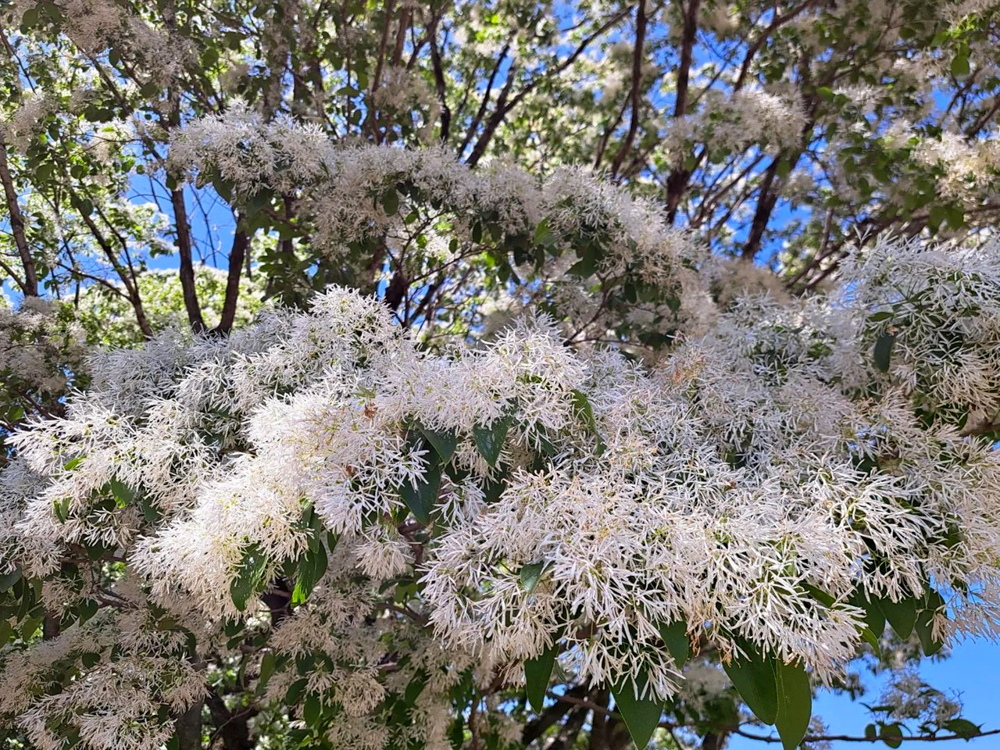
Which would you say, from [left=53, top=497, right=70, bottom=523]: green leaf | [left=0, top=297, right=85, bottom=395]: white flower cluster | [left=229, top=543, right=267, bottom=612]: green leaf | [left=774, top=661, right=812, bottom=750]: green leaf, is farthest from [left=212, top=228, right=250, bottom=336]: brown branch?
[left=774, top=661, right=812, bottom=750]: green leaf

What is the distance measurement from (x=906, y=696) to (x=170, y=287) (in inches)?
174

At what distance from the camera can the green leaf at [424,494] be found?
1.47 meters

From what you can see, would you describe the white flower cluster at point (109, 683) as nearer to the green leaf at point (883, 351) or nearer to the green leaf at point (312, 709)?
the green leaf at point (312, 709)

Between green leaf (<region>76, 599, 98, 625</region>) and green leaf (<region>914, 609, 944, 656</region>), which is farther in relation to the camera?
green leaf (<region>76, 599, 98, 625</region>)

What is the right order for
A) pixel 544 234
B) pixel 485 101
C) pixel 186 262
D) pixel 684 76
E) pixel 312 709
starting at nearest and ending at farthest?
pixel 312 709 → pixel 544 234 → pixel 186 262 → pixel 684 76 → pixel 485 101

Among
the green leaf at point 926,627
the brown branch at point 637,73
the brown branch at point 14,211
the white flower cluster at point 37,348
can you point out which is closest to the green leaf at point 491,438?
the green leaf at point 926,627

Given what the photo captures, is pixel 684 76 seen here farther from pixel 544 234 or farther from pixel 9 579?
pixel 9 579

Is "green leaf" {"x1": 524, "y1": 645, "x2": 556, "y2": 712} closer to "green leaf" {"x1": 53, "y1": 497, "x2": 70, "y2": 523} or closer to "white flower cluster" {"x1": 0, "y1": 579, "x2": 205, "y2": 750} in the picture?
"green leaf" {"x1": 53, "y1": 497, "x2": 70, "y2": 523}

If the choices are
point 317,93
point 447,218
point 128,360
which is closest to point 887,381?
point 447,218

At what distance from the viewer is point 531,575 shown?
4.20 ft

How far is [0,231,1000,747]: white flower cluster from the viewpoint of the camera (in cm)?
127

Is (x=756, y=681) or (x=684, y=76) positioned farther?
(x=684, y=76)

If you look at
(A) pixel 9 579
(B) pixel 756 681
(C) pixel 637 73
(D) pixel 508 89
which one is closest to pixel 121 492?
(A) pixel 9 579

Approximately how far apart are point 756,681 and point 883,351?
0.92 meters
